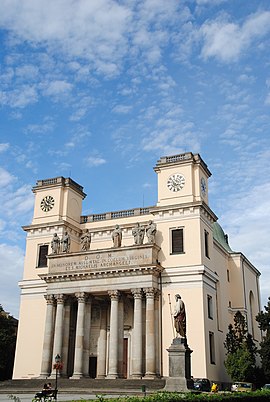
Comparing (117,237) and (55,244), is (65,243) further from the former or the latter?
(117,237)

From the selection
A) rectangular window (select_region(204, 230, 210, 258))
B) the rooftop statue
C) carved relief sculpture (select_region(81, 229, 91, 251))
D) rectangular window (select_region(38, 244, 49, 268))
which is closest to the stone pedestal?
rectangular window (select_region(204, 230, 210, 258))

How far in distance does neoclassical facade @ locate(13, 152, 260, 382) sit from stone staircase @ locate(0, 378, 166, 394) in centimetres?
140

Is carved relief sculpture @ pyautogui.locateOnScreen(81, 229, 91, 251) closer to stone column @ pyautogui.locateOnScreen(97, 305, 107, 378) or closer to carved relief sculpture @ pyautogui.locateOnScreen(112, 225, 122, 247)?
carved relief sculpture @ pyautogui.locateOnScreen(112, 225, 122, 247)

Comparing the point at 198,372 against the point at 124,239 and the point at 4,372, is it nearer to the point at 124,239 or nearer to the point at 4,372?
the point at 124,239

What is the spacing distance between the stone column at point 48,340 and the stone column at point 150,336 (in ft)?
28.8

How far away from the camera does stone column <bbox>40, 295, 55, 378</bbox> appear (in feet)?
133

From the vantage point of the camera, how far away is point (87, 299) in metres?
41.9

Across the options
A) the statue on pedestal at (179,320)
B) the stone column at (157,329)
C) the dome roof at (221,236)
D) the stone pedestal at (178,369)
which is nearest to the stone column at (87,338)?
the stone column at (157,329)

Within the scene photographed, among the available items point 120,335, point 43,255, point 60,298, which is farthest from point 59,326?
point 43,255

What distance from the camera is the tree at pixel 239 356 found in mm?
38469

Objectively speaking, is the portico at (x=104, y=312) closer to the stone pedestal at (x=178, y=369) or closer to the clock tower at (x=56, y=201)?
the clock tower at (x=56, y=201)

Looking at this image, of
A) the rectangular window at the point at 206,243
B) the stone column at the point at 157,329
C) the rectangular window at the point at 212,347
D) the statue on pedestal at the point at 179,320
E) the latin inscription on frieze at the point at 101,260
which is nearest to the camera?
the statue on pedestal at the point at 179,320

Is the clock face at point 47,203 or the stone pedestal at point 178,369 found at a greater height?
the clock face at point 47,203

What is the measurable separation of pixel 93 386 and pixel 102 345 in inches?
252
